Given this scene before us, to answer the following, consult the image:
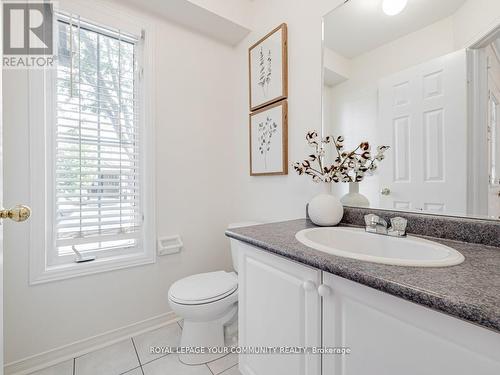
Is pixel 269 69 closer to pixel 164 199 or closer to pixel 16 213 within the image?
pixel 164 199

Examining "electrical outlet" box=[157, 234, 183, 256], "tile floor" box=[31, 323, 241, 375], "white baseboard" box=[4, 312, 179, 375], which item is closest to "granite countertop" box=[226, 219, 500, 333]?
"tile floor" box=[31, 323, 241, 375]

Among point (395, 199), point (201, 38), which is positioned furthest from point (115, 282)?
point (201, 38)

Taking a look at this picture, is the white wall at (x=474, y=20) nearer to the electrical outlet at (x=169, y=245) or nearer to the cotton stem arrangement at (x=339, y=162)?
the cotton stem arrangement at (x=339, y=162)

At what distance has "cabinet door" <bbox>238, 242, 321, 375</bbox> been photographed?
821 mm

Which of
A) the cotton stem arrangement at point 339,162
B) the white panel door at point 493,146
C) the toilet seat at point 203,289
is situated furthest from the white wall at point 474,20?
the toilet seat at point 203,289

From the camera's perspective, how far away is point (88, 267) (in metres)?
1.55

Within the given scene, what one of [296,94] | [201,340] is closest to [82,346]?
[201,340]

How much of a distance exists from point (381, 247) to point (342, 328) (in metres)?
0.45

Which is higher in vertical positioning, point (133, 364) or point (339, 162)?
point (339, 162)

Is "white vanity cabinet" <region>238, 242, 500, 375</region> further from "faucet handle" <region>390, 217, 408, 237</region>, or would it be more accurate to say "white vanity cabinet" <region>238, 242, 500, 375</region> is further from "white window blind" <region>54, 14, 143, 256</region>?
"white window blind" <region>54, 14, 143, 256</region>

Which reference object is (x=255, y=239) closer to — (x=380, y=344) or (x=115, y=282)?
(x=380, y=344)

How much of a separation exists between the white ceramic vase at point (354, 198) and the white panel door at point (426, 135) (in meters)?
0.09

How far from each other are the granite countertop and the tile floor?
39.7 inches

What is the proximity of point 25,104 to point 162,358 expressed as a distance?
5.62ft
